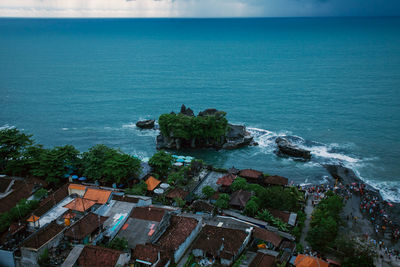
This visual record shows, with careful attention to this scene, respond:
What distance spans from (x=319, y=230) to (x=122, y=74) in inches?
4775

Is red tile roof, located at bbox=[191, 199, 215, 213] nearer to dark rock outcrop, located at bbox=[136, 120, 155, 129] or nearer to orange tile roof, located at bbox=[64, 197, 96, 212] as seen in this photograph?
orange tile roof, located at bbox=[64, 197, 96, 212]

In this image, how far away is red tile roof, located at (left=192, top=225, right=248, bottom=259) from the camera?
35.8 meters

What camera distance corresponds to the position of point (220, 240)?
37125 mm

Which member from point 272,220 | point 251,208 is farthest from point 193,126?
point 272,220

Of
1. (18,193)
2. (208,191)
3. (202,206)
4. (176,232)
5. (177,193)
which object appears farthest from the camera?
(208,191)

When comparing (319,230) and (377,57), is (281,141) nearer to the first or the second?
(319,230)

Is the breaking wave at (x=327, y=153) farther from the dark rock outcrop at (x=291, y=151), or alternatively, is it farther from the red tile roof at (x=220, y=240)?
the red tile roof at (x=220, y=240)

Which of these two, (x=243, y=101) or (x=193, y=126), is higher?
(x=193, y=126)

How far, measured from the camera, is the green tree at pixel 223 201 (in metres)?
47.2

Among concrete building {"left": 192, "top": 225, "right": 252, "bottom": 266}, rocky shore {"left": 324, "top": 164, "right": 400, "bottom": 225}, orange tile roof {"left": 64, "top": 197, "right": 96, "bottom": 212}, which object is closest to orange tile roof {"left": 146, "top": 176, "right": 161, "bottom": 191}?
orange tile roof {"left": 64, "top": 197, "right": 96, "bottom": 212}

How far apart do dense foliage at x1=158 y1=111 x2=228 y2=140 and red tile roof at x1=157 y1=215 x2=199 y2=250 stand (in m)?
34.1

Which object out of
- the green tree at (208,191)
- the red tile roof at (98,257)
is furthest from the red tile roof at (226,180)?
the red tile roof at (98,257)

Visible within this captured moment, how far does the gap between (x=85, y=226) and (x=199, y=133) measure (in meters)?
40.0

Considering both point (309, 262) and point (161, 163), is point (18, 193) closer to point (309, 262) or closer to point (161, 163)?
point (161, 163)
